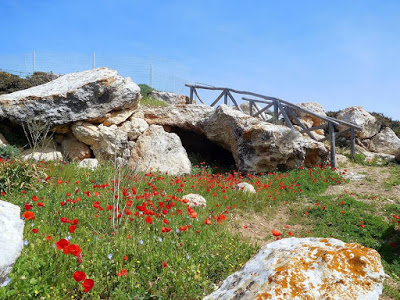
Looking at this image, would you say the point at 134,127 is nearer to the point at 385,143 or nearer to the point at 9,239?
the point at 9,239

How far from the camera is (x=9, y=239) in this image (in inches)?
93.4

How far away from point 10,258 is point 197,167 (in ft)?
32.3

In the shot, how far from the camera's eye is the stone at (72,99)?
10.3 metres

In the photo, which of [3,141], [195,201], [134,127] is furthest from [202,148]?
[195,201]

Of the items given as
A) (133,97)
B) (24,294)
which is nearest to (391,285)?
(24,294)

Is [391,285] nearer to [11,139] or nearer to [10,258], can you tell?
[10,258]

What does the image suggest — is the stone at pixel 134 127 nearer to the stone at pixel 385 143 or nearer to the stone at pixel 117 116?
the stone at pixel 117 116

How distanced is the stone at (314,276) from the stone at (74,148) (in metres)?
9.86

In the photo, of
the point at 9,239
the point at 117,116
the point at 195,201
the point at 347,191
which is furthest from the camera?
the point at 117,116

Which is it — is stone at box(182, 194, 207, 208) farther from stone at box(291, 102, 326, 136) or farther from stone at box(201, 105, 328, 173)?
stone at box(291, 102, 326, 136)

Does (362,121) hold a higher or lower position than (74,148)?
higher

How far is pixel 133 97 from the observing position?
11.8 m

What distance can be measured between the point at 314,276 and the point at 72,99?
1026 cm

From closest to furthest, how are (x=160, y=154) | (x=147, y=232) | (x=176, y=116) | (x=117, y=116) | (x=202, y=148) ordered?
(x=147, y=232)
(x=160, y=154)
(x=117, y=116)
(x=176, y=116)
(x=202, y=148)
